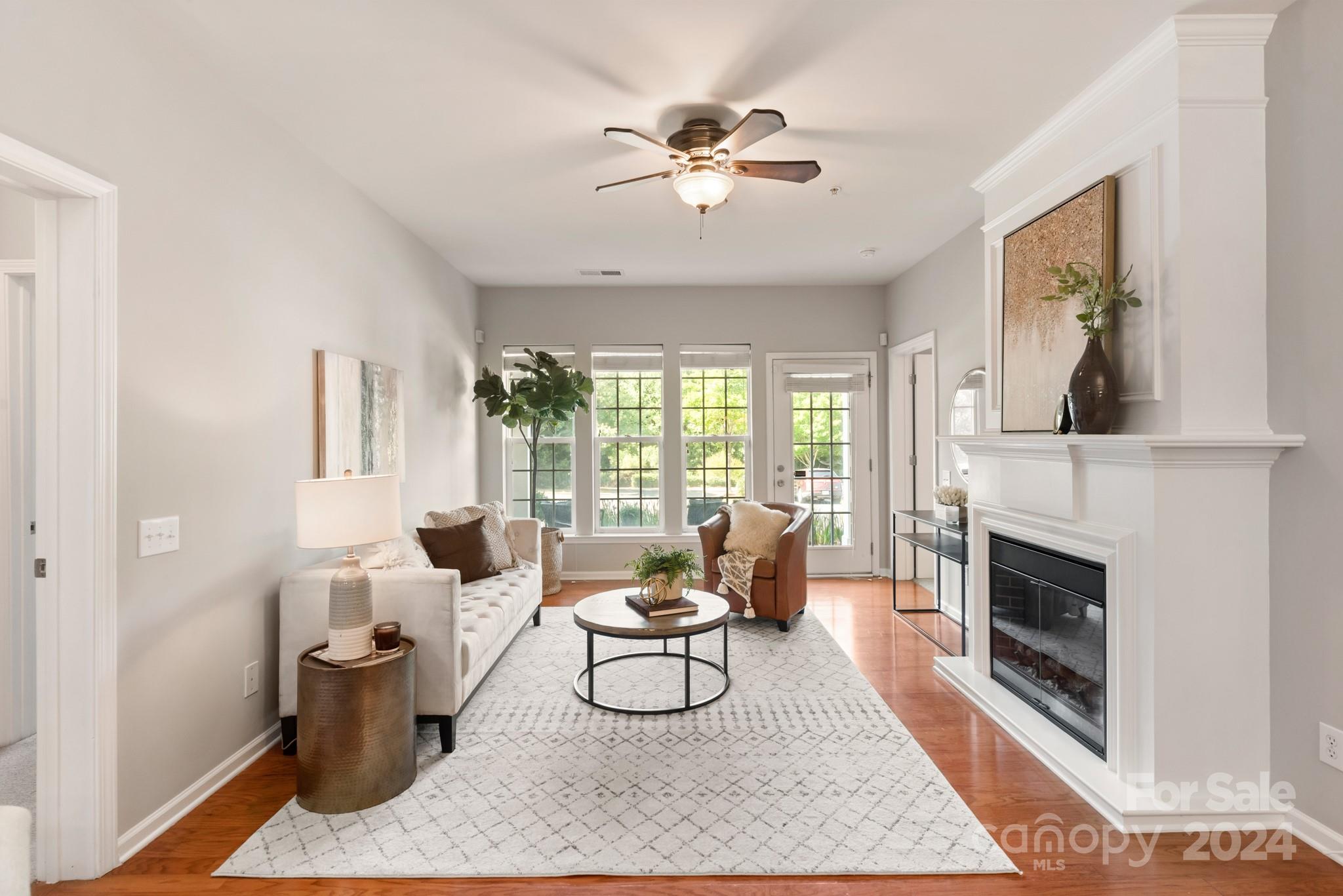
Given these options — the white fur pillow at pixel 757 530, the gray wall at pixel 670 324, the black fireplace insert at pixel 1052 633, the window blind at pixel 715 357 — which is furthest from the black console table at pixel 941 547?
the window blind at pixel 715 357

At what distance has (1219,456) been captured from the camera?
223 centimetres

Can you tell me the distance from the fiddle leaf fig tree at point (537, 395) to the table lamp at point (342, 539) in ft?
10.0

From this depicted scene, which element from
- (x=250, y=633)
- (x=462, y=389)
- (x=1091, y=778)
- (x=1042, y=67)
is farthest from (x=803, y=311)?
(x=250, y=633)

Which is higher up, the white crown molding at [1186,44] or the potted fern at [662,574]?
the white crown molding at [1186,44]

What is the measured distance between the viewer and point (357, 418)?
363cm

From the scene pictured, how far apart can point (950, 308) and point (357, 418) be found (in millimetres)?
Result: 3945

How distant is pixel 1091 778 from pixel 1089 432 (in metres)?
1.25

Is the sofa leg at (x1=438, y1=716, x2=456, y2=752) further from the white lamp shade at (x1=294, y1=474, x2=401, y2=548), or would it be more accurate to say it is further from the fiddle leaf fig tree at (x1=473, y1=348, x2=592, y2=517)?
the fiddle leaf fig tree at (x1=473, y1=348, x2=592, y2=517)

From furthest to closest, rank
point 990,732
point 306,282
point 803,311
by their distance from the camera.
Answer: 1. point 803,311
2. point 306,282
3. point 990,732

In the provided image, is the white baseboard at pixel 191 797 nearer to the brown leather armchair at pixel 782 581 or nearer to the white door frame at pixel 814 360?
the brown leather armchair at pixel 782 581

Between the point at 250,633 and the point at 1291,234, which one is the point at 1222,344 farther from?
the point at 250,633

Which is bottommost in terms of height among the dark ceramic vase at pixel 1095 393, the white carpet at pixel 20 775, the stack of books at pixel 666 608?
the white carpet at pixel 20 775

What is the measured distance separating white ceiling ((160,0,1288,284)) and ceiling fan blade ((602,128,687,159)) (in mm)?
145

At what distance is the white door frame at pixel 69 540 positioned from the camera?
6.54 ft
